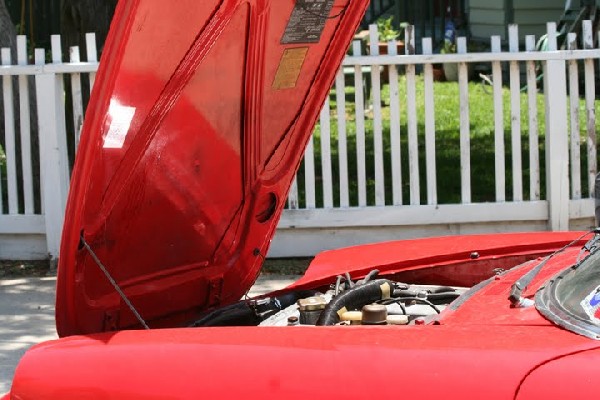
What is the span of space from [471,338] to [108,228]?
1.20m

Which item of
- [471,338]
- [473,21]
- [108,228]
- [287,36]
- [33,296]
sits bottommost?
[33,296]

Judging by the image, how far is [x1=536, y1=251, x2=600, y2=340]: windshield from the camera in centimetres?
263

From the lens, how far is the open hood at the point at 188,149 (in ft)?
9.71

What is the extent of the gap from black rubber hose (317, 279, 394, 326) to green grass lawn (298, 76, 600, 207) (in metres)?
5.04

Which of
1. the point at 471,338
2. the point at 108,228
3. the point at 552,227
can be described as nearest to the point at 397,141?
the point at 552,227

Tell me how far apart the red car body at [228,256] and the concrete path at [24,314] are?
1.93 meters

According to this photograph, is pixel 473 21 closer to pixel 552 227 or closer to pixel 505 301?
pixel 552 227

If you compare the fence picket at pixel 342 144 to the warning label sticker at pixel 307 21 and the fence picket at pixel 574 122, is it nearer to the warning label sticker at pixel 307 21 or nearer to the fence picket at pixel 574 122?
the fence picket at pixel 574 122

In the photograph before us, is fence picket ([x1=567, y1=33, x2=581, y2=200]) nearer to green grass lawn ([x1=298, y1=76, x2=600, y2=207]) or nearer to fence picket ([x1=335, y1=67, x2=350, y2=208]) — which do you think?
green grass lawn ([x1=298, y1=76, x2=600, y2=207])

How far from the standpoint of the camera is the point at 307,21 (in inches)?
142

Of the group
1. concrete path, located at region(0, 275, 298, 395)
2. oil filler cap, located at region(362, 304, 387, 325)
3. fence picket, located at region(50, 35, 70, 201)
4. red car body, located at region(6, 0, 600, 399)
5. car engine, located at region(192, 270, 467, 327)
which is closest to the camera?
red car body, located at region(6, 0, 600, 399)

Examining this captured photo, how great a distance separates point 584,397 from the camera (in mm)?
2314

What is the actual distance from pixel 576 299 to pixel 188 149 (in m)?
1.33

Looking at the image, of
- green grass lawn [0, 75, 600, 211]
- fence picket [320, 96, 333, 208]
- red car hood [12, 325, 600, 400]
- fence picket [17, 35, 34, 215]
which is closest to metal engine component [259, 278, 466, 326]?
red car hood [12, 325, 600, 400]
